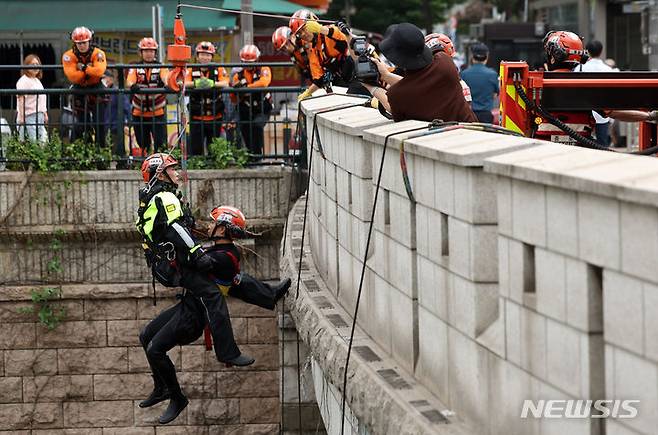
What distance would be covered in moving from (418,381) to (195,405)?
8693 mm

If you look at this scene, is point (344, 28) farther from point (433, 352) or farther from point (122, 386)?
point (433, 352)

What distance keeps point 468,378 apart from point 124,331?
9.88 meters

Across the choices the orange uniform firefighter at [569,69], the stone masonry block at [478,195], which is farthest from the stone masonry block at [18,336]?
the stone masonry block at [478,195]

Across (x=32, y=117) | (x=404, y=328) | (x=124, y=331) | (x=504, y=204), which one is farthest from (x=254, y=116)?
(x=504, y=204)

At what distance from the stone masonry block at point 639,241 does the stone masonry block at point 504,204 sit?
988mm

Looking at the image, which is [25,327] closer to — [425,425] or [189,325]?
[189,325]

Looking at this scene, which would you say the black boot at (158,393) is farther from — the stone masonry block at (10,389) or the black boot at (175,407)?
the stone masonry block at (10,389)

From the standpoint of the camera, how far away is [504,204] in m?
5.51

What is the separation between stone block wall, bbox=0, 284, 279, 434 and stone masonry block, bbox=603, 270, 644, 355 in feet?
35.2

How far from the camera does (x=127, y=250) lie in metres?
15.6

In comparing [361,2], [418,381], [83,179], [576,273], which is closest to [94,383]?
[83,179]

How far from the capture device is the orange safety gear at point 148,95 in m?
16.4

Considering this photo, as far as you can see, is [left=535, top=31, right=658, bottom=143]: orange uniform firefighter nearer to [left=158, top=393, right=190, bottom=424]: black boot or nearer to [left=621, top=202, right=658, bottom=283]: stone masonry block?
[left=158, top=393, right=190, bottom=424]: black boot

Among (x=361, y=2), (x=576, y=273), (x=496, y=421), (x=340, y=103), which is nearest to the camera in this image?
(x=576, y=273)
